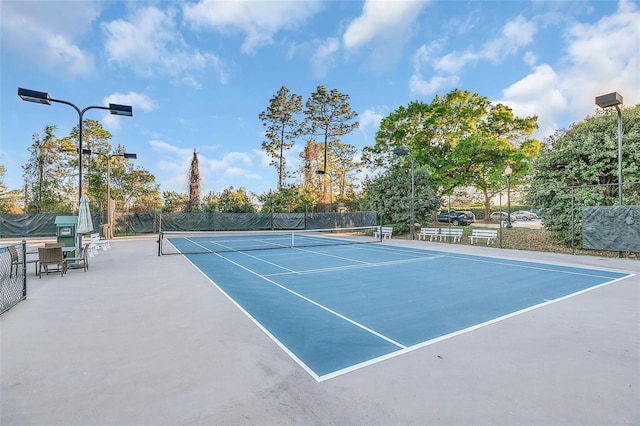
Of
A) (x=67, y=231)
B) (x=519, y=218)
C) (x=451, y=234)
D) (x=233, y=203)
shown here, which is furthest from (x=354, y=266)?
(x=519, y=218)

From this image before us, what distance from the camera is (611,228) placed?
1173 cm

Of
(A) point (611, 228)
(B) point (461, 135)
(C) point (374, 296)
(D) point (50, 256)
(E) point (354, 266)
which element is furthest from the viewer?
(B) point (461, 135)

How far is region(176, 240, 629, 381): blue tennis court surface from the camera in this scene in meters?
4.00

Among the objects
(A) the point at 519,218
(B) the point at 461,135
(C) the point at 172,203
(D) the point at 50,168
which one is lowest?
(A) the point at 519,218

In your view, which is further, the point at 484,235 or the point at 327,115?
the point at 327,115

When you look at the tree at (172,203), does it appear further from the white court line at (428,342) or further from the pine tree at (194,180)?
the white court line at (428,342)

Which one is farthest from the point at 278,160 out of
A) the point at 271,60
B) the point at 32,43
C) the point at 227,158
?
the point at 32,43

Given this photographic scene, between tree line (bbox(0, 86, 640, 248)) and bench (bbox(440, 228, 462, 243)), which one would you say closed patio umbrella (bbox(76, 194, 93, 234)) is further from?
bench (bbox(440, 228, 462, 243))

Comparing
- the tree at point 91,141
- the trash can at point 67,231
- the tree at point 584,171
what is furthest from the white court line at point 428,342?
Answer: the tree at point 91,141

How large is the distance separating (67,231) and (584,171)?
765 inches

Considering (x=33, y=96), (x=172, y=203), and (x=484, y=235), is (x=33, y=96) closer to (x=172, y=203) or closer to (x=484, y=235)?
(x=484, y=235)

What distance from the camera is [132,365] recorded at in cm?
330

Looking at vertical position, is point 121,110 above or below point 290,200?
above

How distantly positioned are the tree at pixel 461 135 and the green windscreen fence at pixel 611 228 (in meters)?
11.9
